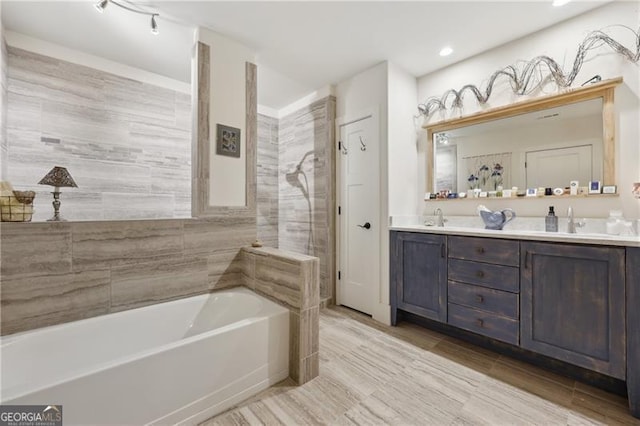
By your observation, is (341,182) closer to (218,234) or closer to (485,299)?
(218,234)

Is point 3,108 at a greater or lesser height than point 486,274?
greater

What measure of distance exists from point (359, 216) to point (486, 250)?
128cm

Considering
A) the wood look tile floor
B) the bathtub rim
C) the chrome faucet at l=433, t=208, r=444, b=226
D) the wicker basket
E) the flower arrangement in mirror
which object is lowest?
the wood look tile floor

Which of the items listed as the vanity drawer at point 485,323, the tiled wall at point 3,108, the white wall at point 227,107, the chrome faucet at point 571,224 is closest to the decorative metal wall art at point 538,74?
the chrome faucet at point 571,224

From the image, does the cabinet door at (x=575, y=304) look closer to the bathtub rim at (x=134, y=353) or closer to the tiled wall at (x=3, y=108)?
the bathtub rim at (x=134, y=353)

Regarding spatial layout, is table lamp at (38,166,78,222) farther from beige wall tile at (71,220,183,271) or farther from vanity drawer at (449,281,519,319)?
vanity drawer at (449,281,519,319)

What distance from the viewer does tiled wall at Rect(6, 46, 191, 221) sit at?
227cm

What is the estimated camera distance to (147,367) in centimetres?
123

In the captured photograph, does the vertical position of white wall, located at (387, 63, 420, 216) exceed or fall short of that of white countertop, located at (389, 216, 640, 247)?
it exceeds it

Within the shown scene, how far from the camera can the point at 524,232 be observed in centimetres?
190

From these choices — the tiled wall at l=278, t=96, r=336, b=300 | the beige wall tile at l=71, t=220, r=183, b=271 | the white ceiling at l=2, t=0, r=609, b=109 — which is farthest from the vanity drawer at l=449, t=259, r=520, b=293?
the beige wall tile at l=71, t=220, r=183, b=271

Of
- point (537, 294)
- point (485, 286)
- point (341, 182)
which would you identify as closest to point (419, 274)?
point (485, 286)

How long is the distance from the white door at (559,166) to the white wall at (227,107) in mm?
2579

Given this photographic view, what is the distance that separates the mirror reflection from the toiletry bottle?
26 cm
